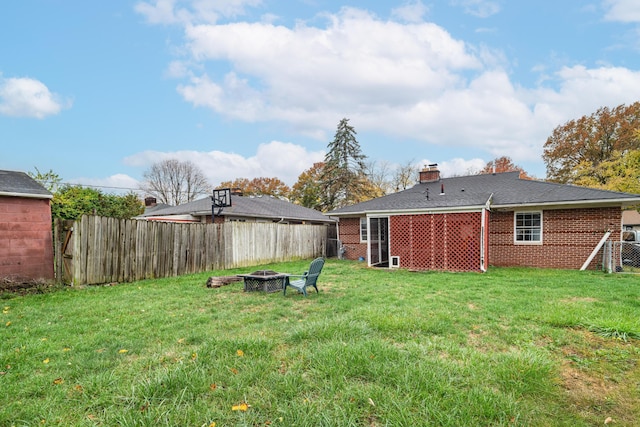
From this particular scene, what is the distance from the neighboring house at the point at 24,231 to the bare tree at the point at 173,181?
3797cm

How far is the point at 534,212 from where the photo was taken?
39.4ft

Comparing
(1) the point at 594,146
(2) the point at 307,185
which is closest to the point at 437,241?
(1) the point at 594,146

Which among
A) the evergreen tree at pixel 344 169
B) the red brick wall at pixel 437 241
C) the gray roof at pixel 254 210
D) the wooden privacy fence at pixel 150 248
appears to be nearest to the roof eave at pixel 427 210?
the red brick wall at pixel 437 241

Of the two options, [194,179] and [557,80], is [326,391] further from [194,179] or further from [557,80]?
[194,179]

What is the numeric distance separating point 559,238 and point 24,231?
17.1 metres

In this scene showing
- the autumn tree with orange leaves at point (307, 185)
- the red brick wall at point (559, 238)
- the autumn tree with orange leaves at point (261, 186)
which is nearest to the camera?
the red brick wall at point (559, 238)

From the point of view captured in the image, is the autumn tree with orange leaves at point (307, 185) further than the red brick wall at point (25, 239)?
Yes

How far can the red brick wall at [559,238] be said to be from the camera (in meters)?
11.0

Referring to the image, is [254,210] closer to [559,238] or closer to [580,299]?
[559,238]

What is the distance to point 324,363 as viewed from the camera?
3209 mm

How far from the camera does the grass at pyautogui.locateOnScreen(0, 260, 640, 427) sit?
2.44 meters

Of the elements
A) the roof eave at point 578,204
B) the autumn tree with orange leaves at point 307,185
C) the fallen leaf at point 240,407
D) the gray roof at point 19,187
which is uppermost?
the autumn tree with orange leaves at point 307,185

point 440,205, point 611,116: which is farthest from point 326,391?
point 611,116

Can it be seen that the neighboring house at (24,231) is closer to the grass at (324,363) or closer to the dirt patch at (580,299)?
the grass at (324,363)
